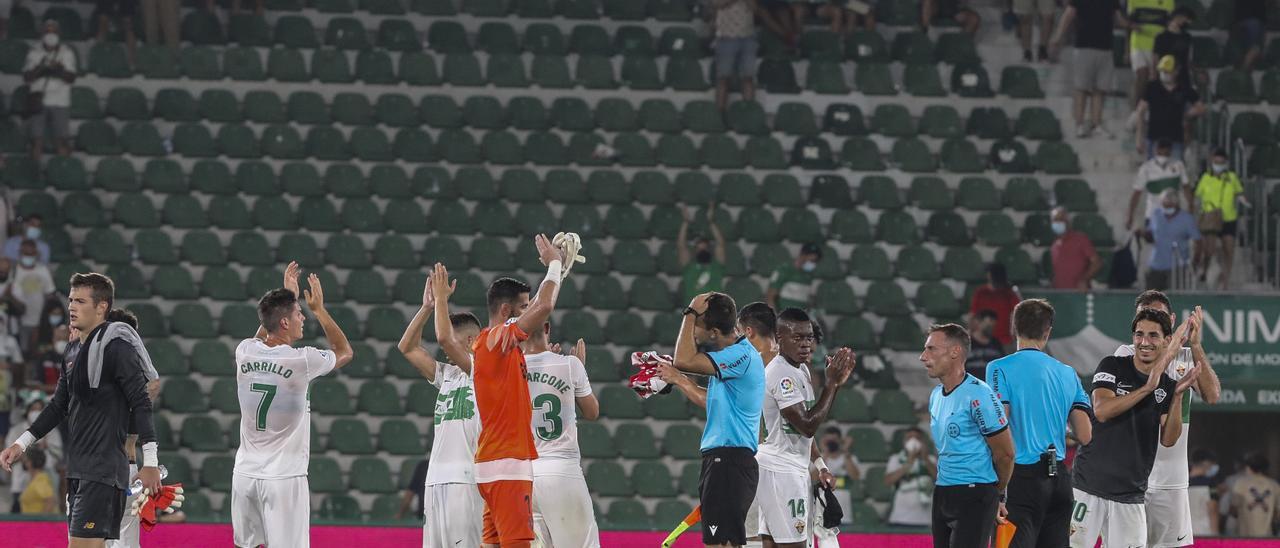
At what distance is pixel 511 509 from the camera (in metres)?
9.30

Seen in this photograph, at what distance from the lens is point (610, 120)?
75.3 feet

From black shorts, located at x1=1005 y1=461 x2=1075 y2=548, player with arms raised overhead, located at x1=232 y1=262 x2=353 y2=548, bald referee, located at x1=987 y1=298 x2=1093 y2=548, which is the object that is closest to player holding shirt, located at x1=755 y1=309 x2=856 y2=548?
bald referee, located at x1=987 y1=298 x2=1093 y2=548

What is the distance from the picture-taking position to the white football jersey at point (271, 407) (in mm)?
→ 10664

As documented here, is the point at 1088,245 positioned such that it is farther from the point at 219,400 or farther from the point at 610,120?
the point at 219,400

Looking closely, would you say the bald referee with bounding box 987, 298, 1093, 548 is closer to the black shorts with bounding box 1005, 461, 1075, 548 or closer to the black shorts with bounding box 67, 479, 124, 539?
the black shorts with bounding box 1005, 461, 1075, 548

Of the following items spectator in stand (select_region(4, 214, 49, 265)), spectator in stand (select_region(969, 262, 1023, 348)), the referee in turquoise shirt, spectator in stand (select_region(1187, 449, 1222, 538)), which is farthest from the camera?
spectator in stand (select_region(4, 214, 49, 265))

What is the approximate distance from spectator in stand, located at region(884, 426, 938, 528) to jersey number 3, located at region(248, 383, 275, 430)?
9.61 m

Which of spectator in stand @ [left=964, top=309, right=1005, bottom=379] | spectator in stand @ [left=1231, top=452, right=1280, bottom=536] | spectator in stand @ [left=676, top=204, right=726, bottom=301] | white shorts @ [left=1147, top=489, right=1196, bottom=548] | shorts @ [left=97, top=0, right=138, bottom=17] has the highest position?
shorts @ [left=97, top=0, right=138, bottom=17]

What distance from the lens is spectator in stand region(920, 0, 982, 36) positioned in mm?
24531

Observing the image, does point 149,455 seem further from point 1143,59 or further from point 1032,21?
point 1032,21

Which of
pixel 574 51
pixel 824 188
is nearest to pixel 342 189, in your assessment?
pixel 574 51

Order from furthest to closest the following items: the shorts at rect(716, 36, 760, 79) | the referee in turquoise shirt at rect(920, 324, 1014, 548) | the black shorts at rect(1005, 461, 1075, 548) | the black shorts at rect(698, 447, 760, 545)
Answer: the shorts at rect(716, 36, 760, 79) < the black shorts at rect(1005, 461, 1075, 548) < the black shorts at rect(698, 447, 760, 545) < the referee in turquoise shirt at rect(920, 324, 1014, 548)

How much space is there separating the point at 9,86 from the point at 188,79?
103 inches

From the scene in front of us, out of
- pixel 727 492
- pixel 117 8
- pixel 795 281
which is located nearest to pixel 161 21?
pixel 117 8
